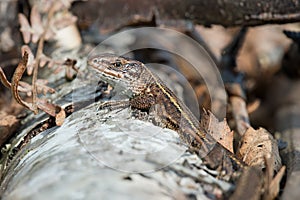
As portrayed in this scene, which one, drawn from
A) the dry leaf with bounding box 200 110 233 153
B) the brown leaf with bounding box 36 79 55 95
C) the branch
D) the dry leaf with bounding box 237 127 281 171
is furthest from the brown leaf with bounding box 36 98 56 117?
the branch

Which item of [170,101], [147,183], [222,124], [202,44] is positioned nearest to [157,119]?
[170,101]

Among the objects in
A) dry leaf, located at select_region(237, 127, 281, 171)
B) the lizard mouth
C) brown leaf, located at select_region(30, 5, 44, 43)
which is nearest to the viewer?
dry leaf, located at select_region(237, 127, 281, 171)

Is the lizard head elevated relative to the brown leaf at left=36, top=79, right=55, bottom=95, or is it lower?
elevated

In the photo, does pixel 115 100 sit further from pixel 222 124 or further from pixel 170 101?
pixel 222 124

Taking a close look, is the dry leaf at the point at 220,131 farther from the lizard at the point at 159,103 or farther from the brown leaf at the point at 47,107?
the brown leaf at the point at 47,107

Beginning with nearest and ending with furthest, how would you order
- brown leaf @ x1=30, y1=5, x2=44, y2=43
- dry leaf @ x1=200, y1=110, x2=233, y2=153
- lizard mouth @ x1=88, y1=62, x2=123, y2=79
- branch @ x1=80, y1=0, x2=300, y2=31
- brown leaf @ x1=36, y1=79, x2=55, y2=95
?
1. dry leaf @ x1=200, y1=110, x2=233, y2=153
2. lizard mouth @ x1=88, y1=62, x2=123, y2=79
3. brown leaf @ x1=36, y1=79, x2=55, y2=95
4. branch @ x1=80, y1=0, x2=300, y2=31
5. brown leaf @ x1=30, y1=5, x2=44, y2=43

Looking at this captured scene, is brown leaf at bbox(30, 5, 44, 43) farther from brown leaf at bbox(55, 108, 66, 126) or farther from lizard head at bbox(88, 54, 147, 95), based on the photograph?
brown leaf at bbox(55, 108, 66, 126)
